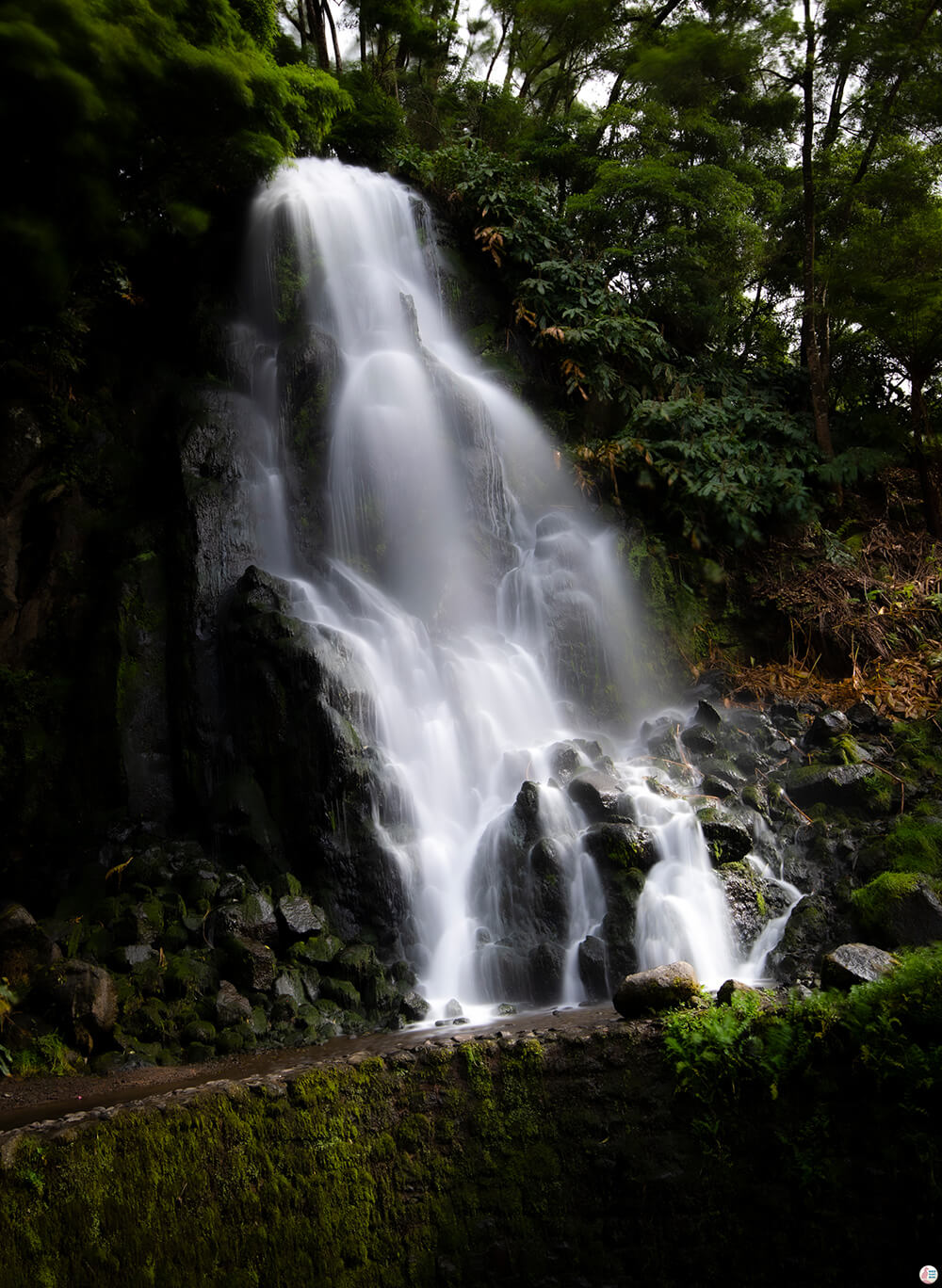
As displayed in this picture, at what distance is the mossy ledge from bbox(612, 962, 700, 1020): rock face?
450 millimetres

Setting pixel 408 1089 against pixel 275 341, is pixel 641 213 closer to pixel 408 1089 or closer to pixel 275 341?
pixel 275 341

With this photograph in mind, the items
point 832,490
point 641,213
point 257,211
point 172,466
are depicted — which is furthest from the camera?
point 641,213

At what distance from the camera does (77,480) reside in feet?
30.9

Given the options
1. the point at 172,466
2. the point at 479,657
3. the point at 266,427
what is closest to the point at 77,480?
the point at 172,466

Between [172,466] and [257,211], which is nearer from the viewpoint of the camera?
[172,466]

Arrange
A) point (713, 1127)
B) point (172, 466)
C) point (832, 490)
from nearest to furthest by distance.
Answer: point (713, 1127) < point (172, 466) < point (832, 490)

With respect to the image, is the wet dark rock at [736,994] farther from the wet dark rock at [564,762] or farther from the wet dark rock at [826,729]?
the wet dark rock at [826,729]

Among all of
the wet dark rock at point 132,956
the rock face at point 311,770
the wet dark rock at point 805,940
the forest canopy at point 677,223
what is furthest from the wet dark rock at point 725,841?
the forest canopy at point 677,223

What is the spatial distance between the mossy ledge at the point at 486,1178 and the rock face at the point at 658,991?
0.45 metres

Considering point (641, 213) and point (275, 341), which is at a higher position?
point (641, 213)

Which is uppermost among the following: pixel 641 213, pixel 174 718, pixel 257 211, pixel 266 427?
pixel 641 213

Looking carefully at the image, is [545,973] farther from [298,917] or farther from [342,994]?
[298,917]

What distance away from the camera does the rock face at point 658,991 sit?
13.2 ft

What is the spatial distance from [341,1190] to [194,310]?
10474 millimetres
